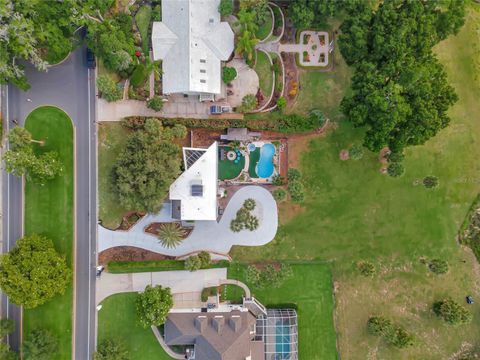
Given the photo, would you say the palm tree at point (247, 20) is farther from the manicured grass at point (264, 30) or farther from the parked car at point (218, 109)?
the parked car at point (218, 109)

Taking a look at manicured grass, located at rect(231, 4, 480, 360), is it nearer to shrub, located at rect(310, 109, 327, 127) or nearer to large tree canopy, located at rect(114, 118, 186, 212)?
shrub, located at rect(310, 109, 327, 127)

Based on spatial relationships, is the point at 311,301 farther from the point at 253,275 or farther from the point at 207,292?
the point at 207,292

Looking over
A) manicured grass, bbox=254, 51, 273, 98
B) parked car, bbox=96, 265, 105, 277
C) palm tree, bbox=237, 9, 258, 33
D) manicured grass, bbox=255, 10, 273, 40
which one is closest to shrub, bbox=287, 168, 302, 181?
manicured grass, bbox=254, 51, 273, 98

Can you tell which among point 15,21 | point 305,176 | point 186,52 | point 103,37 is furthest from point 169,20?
point 305,176

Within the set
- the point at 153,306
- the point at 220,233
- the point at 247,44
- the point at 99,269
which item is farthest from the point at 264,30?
the point at 99,269

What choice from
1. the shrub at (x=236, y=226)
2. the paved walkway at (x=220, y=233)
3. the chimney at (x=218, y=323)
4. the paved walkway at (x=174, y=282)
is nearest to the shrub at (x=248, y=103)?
the paved walkway at (x=220, y=233)

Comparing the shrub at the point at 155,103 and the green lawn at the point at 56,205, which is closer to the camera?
the shrub at the point at 155,103
